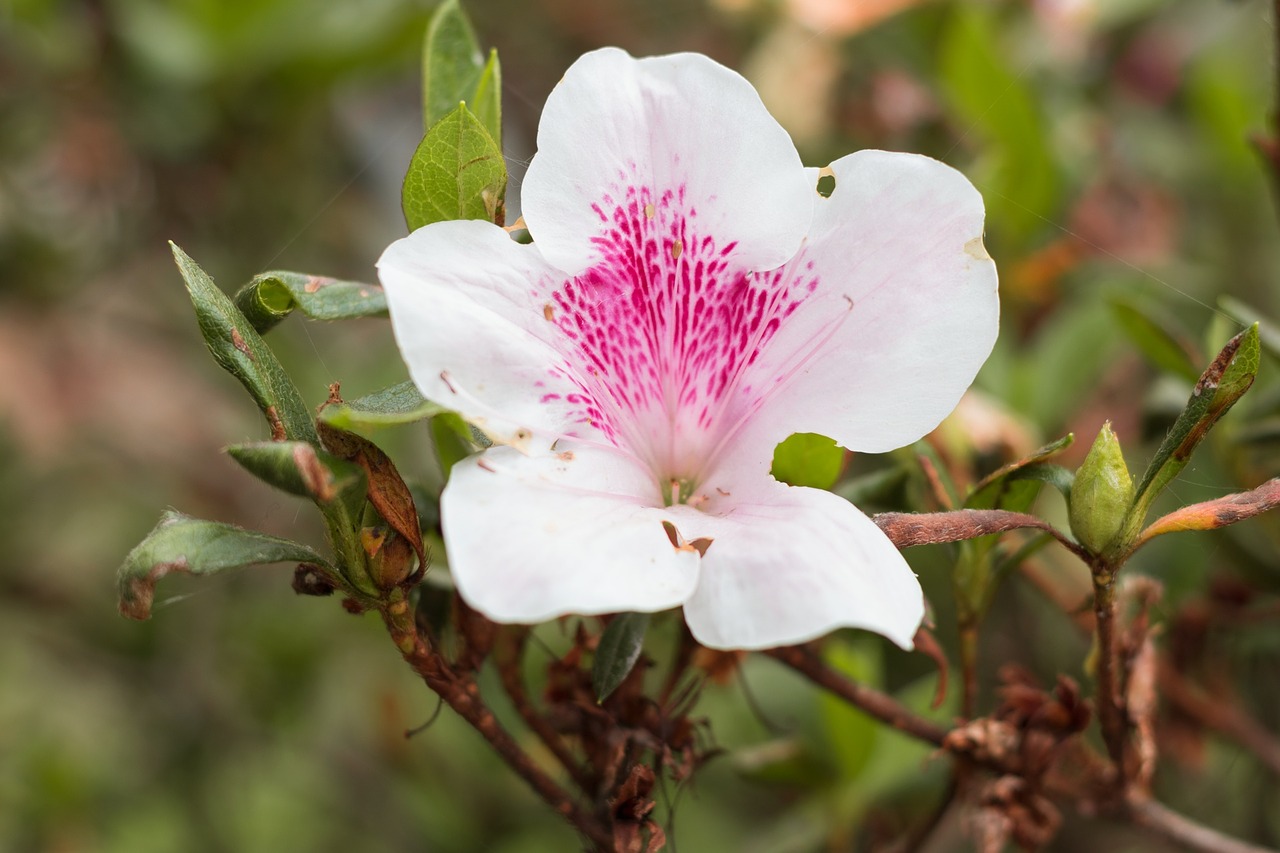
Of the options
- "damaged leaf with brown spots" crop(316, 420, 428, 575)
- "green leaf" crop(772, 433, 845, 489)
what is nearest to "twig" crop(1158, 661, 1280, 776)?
"green leaf" crop(772, 433, 845, 489)

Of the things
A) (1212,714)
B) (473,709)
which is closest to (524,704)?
(473,709)

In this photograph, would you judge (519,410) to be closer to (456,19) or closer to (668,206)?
(668,206)

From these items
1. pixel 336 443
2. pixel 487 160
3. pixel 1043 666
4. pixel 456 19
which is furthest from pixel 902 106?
pixel 336 443

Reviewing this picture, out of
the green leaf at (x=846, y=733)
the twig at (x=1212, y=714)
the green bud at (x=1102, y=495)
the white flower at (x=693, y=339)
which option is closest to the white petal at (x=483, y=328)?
the white flower at (x=693, y=339)

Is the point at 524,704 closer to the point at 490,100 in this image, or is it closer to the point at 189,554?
the point at 189,554

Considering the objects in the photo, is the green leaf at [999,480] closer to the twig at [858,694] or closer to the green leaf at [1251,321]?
the twig at [858,694]

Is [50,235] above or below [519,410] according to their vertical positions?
below
